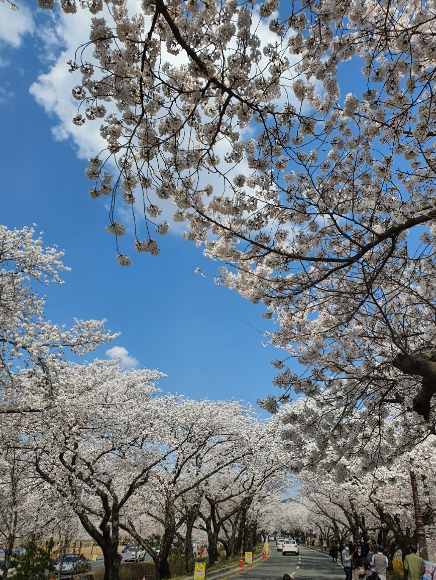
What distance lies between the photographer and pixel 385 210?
568cm

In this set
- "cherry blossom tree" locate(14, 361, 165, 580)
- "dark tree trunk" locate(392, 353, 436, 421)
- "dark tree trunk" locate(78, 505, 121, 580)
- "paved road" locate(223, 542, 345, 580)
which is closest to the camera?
"dark tree trunk" locate(392, 353, 436, 421)

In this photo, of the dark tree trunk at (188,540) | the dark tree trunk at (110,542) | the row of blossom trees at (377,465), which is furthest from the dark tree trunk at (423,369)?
the dark tree trunk at (188,540)

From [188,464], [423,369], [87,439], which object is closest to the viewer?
[423,369]

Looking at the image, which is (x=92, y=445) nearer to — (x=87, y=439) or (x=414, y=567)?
(x=87, y=439)

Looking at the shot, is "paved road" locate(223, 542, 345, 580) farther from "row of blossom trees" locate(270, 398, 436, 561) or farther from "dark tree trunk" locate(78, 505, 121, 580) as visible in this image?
"dark tree trunk" locate(78, 505, 121, 580)

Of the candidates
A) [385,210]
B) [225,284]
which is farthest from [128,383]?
[385,210]

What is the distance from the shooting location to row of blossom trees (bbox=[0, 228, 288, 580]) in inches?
365

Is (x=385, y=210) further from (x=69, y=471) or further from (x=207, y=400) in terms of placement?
(x=207, y=400)

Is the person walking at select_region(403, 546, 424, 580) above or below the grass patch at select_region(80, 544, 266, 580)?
above

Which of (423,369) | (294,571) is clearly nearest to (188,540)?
(294,571)

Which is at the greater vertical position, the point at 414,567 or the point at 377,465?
the point at 377,465

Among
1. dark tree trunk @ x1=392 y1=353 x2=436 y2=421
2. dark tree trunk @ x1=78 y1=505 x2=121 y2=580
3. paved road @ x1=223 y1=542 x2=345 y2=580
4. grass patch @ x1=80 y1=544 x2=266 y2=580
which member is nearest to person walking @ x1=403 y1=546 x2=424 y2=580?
dark tree trunk @ x1=392 y1=353 x2=436 y2=421

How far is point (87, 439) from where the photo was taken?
40.5 feet

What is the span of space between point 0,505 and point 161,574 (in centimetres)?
597
